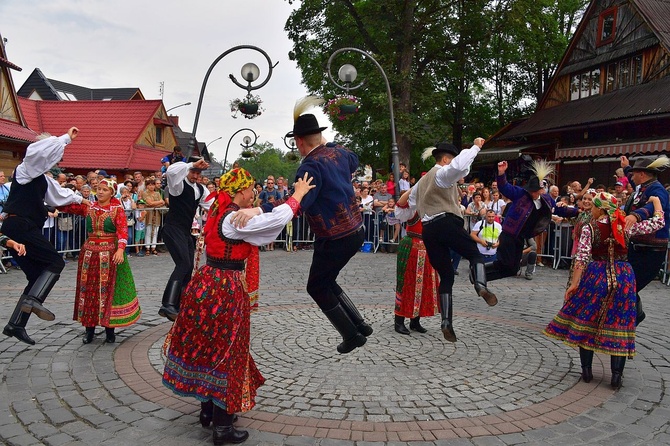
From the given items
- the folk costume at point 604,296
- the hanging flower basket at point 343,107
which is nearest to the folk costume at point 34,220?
the folk costume at point 604,296

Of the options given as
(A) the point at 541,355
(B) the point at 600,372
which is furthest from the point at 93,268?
(B) the point at 600,372

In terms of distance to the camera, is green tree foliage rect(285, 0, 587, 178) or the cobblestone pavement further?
green tree foliage rect(285, 0, 587, 178)

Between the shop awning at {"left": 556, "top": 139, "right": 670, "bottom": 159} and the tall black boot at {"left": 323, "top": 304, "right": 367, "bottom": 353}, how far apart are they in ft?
52.8

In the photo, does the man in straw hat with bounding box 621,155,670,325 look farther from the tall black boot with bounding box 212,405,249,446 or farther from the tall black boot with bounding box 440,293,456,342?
the tall black boot with bounding box 212,405,249,446

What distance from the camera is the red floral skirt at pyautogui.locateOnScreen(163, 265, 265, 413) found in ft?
11.7

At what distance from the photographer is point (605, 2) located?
2338 cm

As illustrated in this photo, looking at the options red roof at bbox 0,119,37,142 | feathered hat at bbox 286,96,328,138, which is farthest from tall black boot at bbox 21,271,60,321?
red roof at bbox 0,119,37,142

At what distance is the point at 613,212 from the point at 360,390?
2674 mm

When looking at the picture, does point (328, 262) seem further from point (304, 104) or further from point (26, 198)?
point (26, 198)

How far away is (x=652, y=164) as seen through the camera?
5.77 meters

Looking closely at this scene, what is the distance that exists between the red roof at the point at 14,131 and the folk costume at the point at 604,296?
70.7ft

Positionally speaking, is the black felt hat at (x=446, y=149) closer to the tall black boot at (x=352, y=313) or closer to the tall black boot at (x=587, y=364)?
the tall black boot at (x=352, y=313)

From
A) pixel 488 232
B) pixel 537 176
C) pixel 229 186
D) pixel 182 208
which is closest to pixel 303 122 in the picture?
pixel 229 186

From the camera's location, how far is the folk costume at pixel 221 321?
11.7 feet
